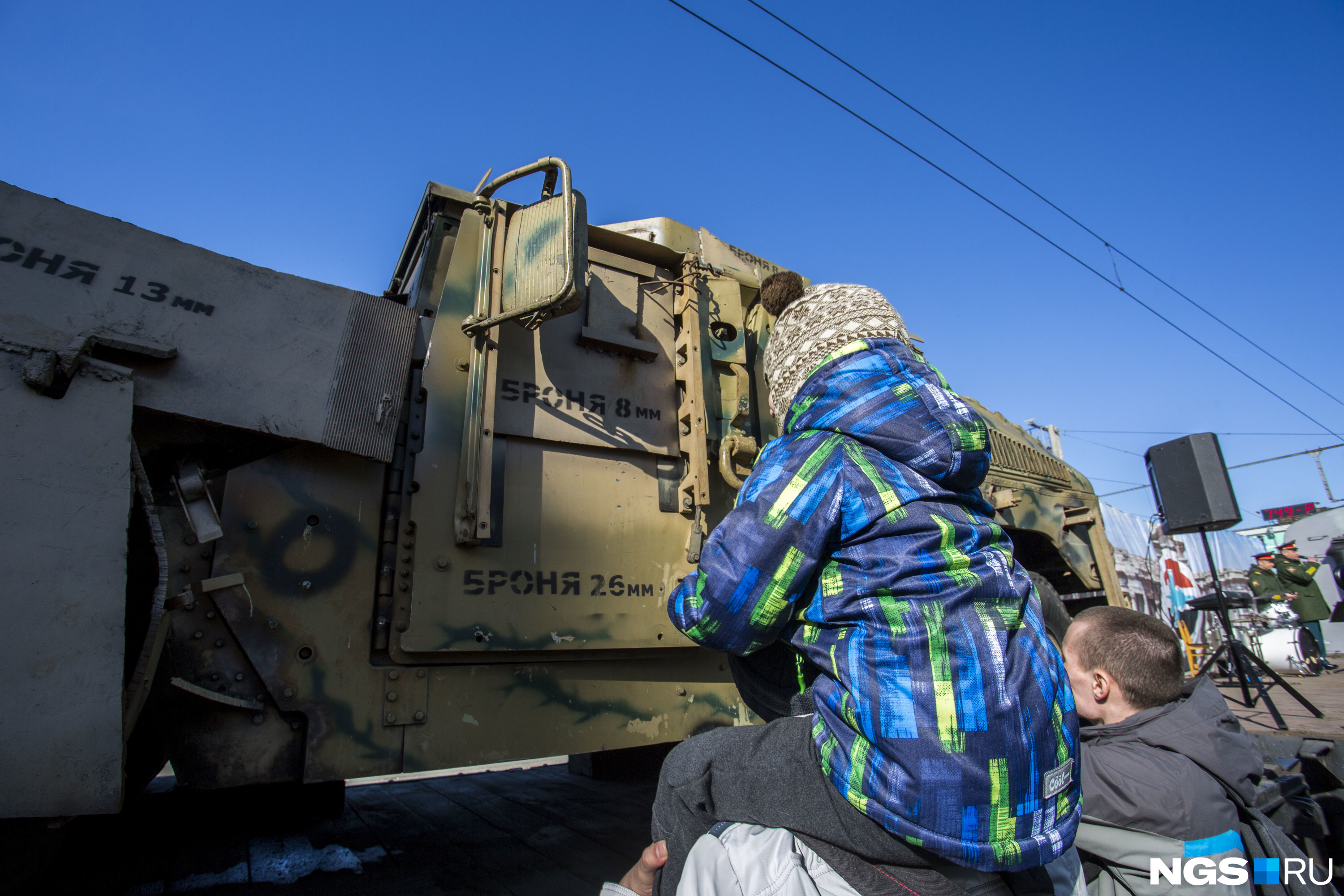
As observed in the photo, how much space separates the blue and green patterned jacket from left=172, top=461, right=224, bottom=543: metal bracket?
1586 millimetres

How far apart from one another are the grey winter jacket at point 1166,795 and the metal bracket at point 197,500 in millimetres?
2559

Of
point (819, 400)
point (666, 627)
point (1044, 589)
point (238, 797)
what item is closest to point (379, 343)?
point (666, 627)

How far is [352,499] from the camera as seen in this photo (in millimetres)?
2383

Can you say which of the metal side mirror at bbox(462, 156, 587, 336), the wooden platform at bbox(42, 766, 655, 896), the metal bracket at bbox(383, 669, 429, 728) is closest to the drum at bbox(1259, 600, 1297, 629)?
the wooden platform at bbox(42, 766, 655, 896)

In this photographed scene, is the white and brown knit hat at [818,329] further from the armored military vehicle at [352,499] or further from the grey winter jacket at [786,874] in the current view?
the armored military vehicle at [352,499]

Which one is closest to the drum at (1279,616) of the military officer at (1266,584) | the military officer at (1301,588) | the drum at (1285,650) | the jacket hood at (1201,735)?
the drum at (1285,650)

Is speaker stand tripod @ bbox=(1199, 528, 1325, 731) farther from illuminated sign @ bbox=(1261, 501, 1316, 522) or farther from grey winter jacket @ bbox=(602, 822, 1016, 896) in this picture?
illuminated sign @ bbox=(1261, 501, 1316, 522)

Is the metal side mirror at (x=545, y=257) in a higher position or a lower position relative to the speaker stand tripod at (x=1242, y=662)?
higher

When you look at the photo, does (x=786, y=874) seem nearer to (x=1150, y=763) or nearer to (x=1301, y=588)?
(x=1150, y=763)

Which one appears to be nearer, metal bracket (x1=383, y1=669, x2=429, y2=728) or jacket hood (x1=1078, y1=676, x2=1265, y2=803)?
jacket hood (x1=1078, y1=676, x2=1265, y2=803)

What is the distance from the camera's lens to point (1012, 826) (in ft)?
3.33

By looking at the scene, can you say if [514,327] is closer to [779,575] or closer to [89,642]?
[89,642]

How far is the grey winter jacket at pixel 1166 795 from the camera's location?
170 centimetres

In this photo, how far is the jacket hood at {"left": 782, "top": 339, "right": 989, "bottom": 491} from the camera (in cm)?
118
